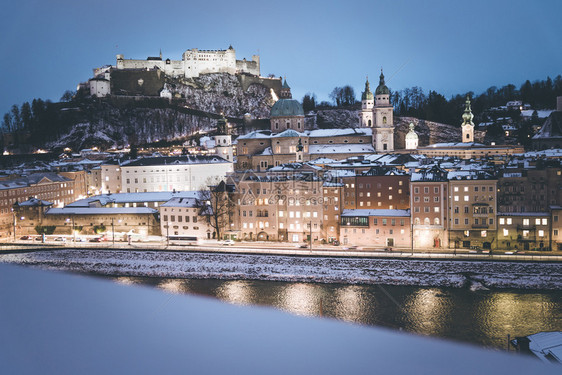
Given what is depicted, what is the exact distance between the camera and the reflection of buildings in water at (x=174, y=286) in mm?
13656

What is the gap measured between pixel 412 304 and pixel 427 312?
600mm

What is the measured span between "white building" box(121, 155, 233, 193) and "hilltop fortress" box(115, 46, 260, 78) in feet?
78.2

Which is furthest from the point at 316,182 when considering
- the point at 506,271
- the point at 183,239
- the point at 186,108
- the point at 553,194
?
the point at 186,108

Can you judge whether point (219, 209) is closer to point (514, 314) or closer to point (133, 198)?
point (133, 198)

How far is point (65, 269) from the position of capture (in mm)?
15891

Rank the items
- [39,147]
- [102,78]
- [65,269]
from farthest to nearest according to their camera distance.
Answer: [102,78]
[39,147]
[65,269]

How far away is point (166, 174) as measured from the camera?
1115 inches

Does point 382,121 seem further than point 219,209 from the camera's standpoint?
Yes

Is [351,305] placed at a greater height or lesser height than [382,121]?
lesser

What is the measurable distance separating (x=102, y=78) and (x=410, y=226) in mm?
36665

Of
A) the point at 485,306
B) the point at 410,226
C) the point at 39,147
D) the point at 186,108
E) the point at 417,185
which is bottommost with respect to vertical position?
the point at 485,306

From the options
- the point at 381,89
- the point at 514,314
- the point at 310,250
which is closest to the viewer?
the point at 514,314

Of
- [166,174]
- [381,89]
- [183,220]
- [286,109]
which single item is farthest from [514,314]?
[381,89]

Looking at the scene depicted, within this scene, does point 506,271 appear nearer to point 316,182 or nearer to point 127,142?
point 316,182
